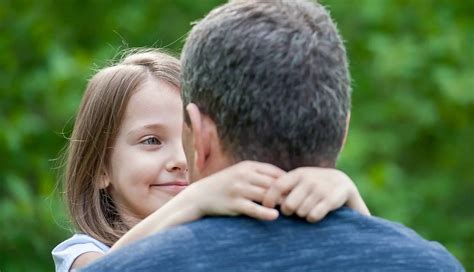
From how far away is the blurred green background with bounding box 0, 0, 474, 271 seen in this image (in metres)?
8.07

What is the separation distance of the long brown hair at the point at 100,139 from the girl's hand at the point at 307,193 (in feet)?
3.96

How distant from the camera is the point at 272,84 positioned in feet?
8.42

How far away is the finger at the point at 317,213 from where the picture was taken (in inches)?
101

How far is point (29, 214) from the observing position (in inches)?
299

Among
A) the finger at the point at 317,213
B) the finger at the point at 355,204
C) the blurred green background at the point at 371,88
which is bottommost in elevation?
the blurred green background at the point at 371,88

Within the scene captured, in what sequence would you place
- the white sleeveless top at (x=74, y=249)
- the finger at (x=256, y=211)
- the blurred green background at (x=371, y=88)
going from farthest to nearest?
the blurred green background at (x=371, y=88), the white sleeveless top at (x=74, y=249), the finger at (x=256, y=211)

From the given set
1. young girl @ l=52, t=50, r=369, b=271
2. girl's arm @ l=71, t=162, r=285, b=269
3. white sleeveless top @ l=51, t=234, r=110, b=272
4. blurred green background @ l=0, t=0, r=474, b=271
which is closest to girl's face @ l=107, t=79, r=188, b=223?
young girl @ l=52, t=50, r=369, b=271

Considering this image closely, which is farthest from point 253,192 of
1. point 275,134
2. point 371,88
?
point 371,88

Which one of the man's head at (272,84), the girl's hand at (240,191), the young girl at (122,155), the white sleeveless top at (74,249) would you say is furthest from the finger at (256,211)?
the white sleeveless top at (74,249)

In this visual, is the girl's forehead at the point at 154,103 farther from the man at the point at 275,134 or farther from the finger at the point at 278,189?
the finger at the point at 278,189

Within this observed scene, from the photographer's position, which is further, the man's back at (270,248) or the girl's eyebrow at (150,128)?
the girl's eyebrow at (150,128)

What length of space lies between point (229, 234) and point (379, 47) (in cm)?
617

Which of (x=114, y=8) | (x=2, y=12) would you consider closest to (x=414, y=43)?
(x=114, y=8)

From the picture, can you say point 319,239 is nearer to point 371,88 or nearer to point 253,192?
point 253,192
